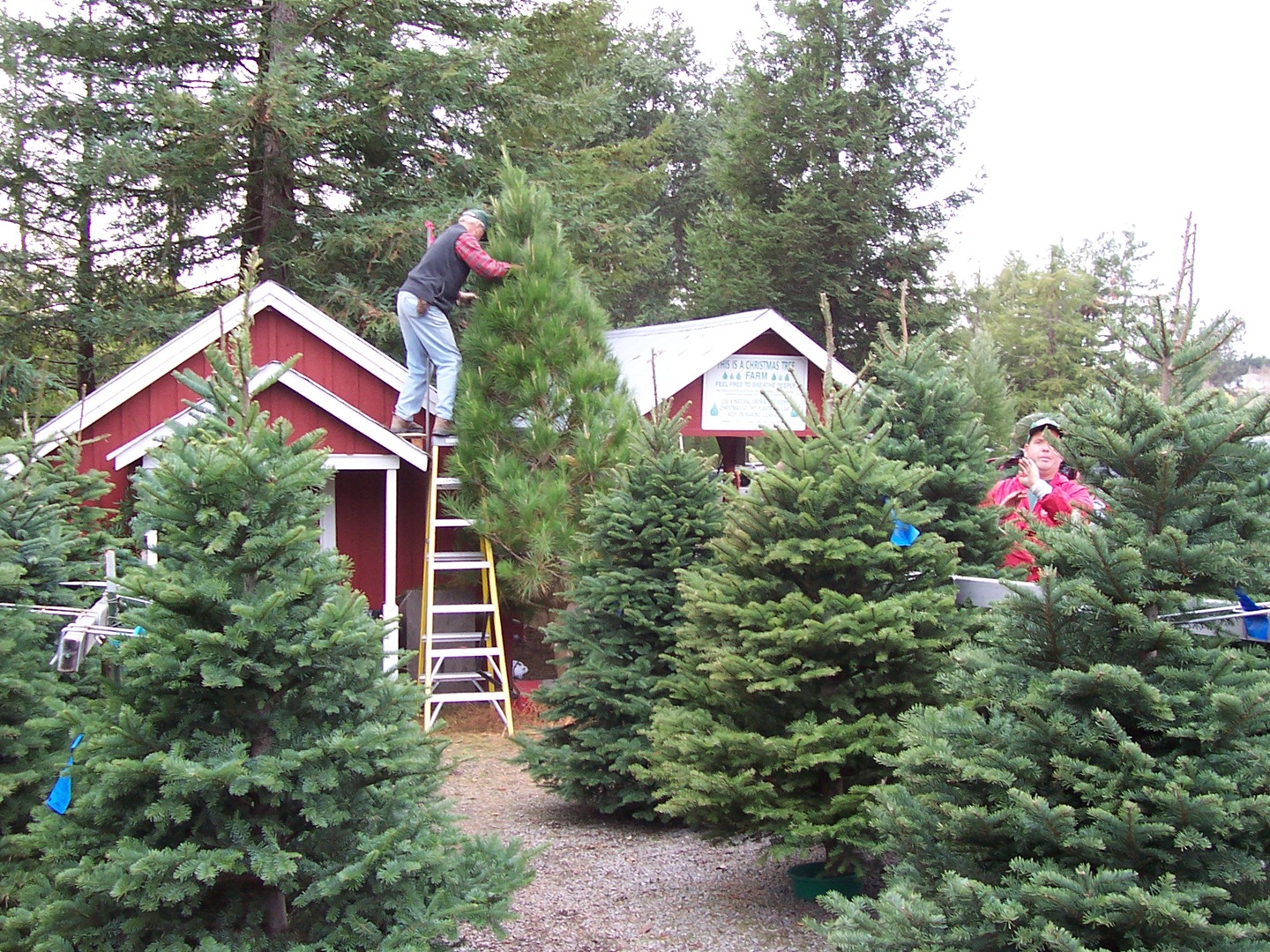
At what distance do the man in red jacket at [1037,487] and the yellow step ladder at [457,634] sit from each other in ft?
15.9

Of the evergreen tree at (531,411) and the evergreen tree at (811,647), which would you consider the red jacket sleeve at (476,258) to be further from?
the evergreen tree at (811,647)

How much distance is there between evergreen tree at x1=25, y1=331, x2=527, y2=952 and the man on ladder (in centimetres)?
638

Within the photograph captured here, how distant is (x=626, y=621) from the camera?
7867 millimetres

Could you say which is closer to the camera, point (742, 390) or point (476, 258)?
point (476, 258)

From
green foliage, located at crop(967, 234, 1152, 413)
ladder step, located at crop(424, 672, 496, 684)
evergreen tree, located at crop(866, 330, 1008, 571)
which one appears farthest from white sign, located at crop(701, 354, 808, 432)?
green foliage, located at crop(967, 234, 1152, 413)

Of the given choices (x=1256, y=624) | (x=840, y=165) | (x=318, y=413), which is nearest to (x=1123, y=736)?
(x=1256, y=624)

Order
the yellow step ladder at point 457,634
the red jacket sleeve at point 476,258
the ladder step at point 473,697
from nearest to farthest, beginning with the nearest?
the ladder step at point 473,697
the yellow step ladder at point 457,634
the red jacket sleeve at point 476,258

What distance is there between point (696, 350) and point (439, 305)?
3.21 metres

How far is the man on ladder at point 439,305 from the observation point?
1051 cm

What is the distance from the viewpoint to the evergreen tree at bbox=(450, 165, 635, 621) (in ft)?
33.7

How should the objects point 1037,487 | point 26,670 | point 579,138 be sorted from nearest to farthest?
point 26,670, point 1037,487, point 579,138

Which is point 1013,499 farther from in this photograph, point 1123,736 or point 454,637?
point 454,637

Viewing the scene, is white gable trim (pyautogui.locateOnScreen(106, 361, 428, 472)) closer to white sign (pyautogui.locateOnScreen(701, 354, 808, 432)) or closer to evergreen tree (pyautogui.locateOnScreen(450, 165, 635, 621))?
evergreen tree (pyautogui.locateOnScreen(450, 165, 635, 621))

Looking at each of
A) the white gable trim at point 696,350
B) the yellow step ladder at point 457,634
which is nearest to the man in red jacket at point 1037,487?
the white gable trim at point 696,350
